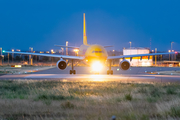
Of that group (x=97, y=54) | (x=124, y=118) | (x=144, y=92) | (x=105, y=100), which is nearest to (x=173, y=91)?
(x=144, y=92)

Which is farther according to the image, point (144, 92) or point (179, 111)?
point (144, 92)

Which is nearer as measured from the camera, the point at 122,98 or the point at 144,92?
the point at 122,98

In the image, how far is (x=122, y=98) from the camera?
12383mm

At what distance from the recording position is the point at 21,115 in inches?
349

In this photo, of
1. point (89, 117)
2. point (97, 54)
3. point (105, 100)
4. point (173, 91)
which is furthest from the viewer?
point (97, 54)

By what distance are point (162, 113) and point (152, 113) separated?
1.37 feet

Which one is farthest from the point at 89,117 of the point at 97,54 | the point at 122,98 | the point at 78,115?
the point at 97,54

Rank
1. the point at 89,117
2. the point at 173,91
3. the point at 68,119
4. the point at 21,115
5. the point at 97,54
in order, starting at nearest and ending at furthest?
the point at 68,119
the point at 89,117
the point at 21,115
the point at 173,91
the point at 97,54

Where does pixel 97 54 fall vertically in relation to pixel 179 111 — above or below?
above

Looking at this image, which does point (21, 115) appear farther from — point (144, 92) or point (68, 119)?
point (144, 92)

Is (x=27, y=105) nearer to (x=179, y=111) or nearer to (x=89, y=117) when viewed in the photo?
(x=89, y=117)

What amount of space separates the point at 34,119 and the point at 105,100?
475cm

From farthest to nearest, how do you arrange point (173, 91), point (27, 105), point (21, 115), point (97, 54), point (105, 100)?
1. point (97, 54)
2. point (173, 91)
3. point (105, 100)
4. point (27, 105)
5. point (21, 115)

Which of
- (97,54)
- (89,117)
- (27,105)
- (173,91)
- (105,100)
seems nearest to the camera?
(89,117)
